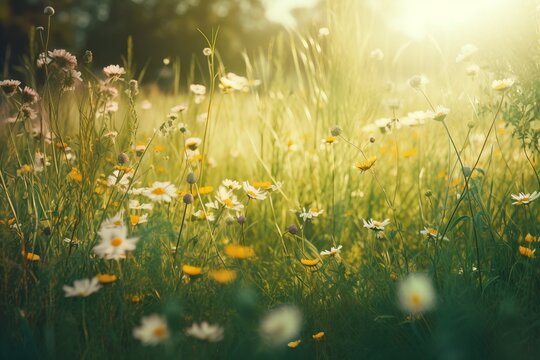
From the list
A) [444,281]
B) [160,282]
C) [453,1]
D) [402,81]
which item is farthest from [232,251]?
[402,81]

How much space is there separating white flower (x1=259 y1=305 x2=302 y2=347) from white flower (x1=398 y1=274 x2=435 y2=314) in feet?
0.96

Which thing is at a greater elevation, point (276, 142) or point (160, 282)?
point (276, 142)

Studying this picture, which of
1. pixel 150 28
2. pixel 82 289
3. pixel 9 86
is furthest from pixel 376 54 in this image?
pixel 150 28

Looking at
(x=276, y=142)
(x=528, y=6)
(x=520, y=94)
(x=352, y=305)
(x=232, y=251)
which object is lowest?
(x=352, y=305)

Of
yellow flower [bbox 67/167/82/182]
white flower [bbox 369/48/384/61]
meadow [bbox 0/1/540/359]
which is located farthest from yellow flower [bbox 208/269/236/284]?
white flower [bbox 369/48/384/61]

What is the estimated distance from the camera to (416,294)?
1396mm

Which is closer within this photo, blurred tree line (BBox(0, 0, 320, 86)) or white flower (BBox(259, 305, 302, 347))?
white flower (BBox(259, 305, 302, 347))

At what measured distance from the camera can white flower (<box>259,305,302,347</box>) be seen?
52.0 inches

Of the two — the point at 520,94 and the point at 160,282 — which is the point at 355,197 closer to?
the point at 520,94

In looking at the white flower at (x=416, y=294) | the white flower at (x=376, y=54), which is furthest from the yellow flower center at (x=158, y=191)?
the white flower at (x=376, y=54)

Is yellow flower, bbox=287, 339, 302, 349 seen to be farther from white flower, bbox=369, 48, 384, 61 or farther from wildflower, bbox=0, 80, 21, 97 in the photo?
white flower, bbox=369, 48, 384, 61

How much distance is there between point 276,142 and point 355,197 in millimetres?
467

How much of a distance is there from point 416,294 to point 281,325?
1.20 feet

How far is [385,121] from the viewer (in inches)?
84.5
